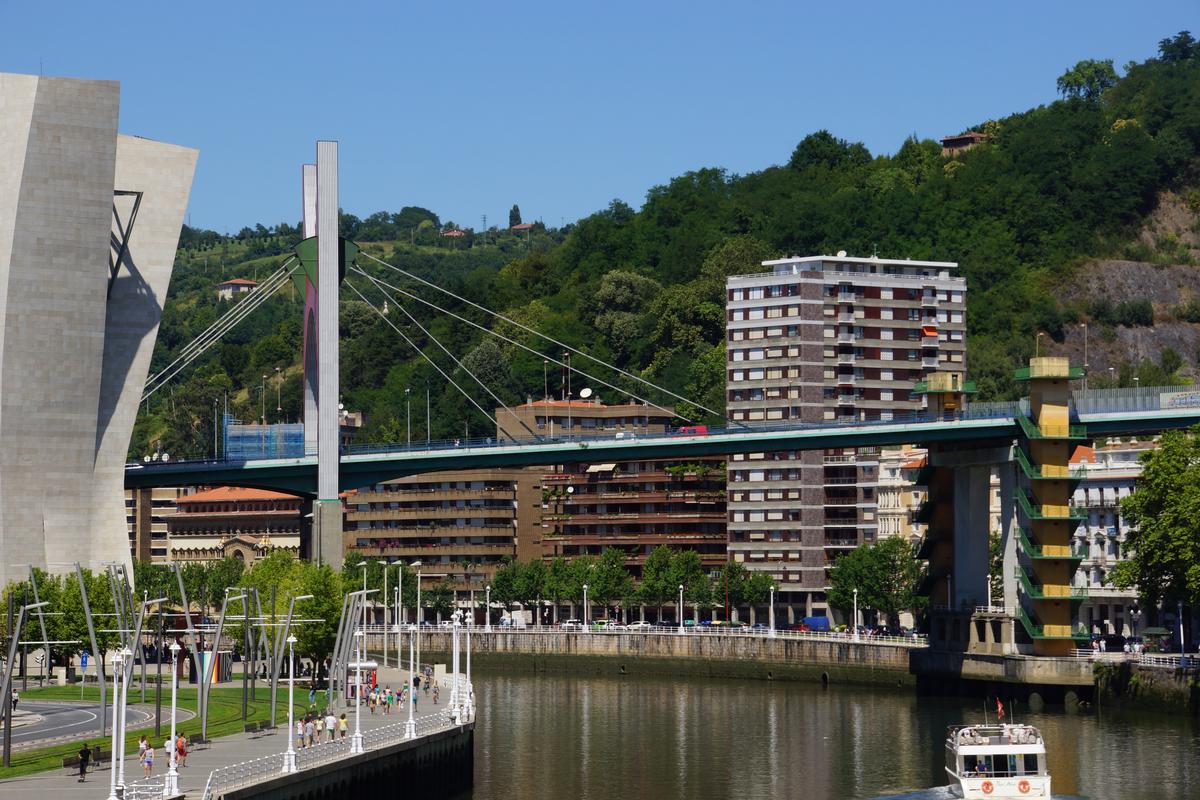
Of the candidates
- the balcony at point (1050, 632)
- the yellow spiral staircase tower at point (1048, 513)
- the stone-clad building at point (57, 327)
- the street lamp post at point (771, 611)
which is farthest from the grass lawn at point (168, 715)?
the street lamp post at point (771, 611)

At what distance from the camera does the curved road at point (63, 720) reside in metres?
73.8

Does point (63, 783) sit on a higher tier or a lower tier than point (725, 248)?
lower

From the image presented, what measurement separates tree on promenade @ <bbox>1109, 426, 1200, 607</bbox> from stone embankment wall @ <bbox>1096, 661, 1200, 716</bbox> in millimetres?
3270

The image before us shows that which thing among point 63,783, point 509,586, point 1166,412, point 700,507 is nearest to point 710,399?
point 700,507

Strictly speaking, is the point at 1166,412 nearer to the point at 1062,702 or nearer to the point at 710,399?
the point at 1062,702

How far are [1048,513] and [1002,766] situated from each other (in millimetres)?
45414

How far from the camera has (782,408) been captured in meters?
168

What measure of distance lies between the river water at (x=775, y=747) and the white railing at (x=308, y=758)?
2.91 metres

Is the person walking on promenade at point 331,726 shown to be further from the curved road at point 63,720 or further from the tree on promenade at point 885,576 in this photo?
the tree on promenade at point 885,576

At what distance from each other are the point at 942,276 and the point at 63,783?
12287 cm

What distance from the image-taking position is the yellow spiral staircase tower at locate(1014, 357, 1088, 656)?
4368 inches

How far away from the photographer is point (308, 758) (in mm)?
64000

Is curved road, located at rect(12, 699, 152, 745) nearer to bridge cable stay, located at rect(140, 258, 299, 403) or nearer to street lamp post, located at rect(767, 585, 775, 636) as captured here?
bridge cable stay, located at rect(140, 258, 299, 403)

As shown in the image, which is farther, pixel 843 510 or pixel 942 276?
pixel 942 276
